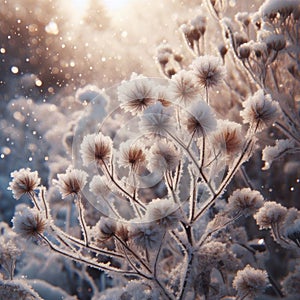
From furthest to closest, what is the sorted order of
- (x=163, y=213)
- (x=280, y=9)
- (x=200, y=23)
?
(x=200, y=23) → (x=280, y=9) → (x=163, y=213)

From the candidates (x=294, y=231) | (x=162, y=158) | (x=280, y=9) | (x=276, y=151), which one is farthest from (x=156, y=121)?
(x=280, y=9)

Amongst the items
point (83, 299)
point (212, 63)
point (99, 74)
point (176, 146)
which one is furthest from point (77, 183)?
point (99, 74)

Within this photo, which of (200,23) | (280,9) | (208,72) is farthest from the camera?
(200,23)

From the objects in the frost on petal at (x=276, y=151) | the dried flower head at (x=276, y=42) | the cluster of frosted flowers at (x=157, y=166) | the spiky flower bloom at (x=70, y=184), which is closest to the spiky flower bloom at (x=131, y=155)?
the cluster of frosted flowers at (x=157, y=166)

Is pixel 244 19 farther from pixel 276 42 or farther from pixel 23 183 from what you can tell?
pixel 23 183

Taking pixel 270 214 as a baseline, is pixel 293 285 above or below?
below

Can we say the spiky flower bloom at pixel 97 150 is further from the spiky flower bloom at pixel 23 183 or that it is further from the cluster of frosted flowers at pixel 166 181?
the spiky flower bloom at pixel 23 183

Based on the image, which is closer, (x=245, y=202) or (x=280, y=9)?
(x=245, y=202)

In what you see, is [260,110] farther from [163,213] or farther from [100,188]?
[100,188]

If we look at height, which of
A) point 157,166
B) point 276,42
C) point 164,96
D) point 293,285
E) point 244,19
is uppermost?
point 244,19
